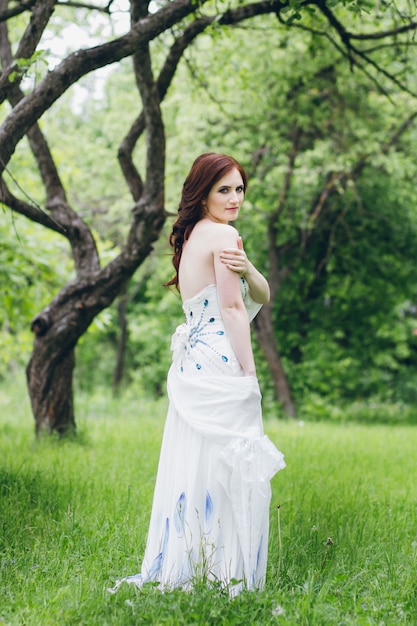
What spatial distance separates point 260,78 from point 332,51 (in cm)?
113

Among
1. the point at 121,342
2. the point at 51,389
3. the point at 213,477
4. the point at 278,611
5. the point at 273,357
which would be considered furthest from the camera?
the point at 121,342

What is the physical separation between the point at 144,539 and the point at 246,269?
5.96ft

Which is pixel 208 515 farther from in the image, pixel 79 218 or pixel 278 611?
pixel 79 218

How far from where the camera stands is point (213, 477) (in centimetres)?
310

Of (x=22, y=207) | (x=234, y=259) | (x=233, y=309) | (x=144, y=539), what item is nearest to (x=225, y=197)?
(x=234, y=259)

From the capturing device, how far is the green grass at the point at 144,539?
293cm

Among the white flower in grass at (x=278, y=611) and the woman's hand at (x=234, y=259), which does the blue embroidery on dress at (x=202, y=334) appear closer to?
the woman's hand at (x=234, y=259)

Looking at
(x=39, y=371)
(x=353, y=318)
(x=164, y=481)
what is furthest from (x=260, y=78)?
(x=164, y=481)

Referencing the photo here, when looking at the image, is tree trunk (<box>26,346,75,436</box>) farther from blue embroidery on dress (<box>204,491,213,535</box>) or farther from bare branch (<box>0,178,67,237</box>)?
blue embroidery on dress (<box>204,491,213,535</box>)

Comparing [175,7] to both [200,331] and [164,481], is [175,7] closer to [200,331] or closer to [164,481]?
[200,331]

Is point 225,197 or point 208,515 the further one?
point 225,197

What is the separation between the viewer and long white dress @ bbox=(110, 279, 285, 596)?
9.99 feet

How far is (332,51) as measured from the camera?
1029cm

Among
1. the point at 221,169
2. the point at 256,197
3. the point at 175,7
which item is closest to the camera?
the point at 221,169
